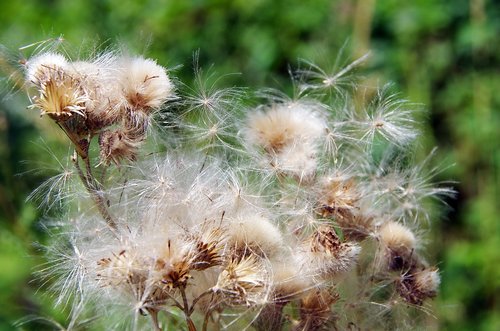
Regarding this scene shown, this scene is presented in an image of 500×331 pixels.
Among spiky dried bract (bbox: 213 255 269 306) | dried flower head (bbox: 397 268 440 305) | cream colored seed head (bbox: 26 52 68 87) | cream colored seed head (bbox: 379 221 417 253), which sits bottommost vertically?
dried flower head (bbox: 397 268 440 305)

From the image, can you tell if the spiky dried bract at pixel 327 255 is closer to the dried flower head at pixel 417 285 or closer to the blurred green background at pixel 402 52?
the dried flower head at pixel 417 285

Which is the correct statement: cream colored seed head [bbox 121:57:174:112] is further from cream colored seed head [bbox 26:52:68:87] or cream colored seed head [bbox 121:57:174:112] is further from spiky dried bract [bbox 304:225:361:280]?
spiky dried bract [bbox 304:225:361:280]

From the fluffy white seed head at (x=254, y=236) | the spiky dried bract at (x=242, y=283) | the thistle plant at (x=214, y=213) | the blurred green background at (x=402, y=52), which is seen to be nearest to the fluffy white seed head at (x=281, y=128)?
the thistle plant at (x=214, y=213)

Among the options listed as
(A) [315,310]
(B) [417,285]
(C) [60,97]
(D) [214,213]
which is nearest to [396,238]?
(B) [417,285]

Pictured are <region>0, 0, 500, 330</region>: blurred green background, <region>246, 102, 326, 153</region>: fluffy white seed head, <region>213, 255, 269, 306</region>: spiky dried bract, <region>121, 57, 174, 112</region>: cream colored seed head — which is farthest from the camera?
<region>0, 0, 500, 330</region>: blurred green background

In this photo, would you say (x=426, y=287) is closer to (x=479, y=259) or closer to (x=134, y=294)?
(x=134, y=294)

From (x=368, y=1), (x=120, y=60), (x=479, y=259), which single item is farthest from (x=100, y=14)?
(x=120, y=60)

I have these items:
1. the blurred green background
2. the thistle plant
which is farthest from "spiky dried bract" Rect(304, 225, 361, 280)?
the blurred green background
